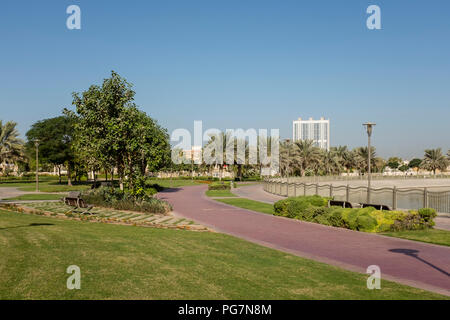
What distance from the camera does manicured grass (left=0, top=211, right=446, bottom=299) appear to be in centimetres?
635

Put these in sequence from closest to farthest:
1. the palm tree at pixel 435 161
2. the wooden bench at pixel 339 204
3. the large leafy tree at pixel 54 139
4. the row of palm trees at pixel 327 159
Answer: the wooden bench at pixel 339 204 → the large leafy tree at pixel 54 139 → the row of palm trees at pixel 327 159 → the palm tree at pixel 435 161

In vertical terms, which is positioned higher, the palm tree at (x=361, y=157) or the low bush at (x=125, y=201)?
the palm tree at (x=361, y=157)

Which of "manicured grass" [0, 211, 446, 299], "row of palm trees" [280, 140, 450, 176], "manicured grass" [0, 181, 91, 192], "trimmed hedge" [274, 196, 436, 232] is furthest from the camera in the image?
"row of palm trees" [280, 140, 450, 176]

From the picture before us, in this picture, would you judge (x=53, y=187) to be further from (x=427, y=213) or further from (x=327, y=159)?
(x=327, y=159)

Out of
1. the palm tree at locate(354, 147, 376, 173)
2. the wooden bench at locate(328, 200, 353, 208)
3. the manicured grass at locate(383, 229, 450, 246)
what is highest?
the palm tree at locate(354, 147, 376, 173)

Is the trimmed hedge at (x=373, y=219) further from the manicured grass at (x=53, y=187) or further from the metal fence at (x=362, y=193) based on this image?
the manicured grass at (x=53, y=187)

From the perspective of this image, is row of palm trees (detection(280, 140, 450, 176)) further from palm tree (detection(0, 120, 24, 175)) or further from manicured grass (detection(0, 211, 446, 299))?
manicured grass (detection(0, 211, 446, 299))

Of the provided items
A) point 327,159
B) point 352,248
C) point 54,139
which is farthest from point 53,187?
point 327,159

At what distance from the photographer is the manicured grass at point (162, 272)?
6352 millimetres

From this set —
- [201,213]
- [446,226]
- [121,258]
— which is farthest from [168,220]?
[446,226]

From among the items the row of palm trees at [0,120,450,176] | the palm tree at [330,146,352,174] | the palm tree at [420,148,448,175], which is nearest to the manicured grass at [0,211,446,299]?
the row of palm trees at [0,120,450,176]

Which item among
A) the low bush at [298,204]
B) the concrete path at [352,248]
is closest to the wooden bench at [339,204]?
the low bush at [298,204]

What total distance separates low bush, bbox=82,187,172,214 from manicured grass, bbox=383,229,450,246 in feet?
37.6

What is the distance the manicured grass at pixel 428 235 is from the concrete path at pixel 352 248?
1.96 ft
